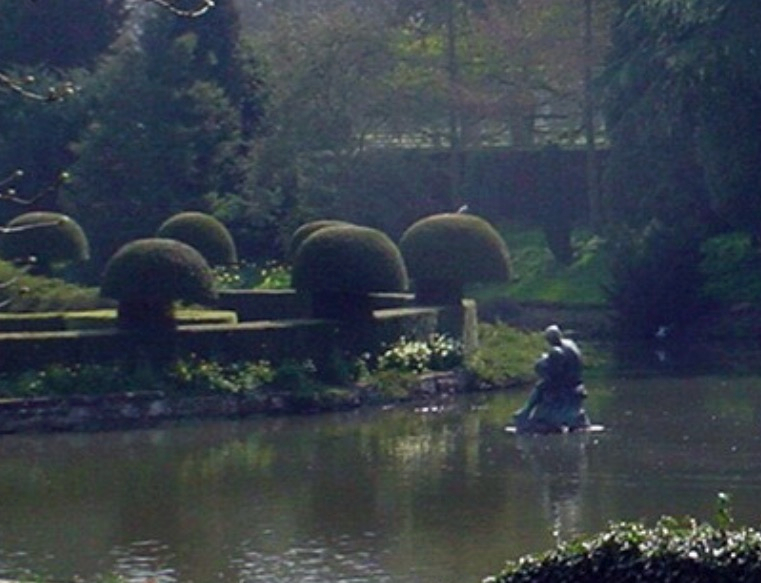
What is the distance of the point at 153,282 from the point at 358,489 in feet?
26.0

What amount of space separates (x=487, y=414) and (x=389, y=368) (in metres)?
2.77

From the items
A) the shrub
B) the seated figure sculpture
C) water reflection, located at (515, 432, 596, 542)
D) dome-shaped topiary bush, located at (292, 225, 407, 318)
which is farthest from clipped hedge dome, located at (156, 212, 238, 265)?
water reflection, located at (515, 432, 596, 542)

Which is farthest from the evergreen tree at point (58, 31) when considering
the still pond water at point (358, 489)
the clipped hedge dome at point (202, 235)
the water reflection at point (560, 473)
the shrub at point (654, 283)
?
the water reflection at point (560, 473)

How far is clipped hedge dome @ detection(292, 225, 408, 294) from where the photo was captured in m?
28.7

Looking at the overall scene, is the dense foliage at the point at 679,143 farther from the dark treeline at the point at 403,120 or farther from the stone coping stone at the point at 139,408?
the stone coping stone at the point at 139,408

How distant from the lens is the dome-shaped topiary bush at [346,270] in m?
28.7

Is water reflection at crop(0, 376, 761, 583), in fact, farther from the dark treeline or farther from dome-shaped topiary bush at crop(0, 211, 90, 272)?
the dark treeline

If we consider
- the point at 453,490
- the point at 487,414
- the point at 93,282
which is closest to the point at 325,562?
the point at 453,490

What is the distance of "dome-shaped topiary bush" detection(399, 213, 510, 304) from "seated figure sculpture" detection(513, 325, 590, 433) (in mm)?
6394

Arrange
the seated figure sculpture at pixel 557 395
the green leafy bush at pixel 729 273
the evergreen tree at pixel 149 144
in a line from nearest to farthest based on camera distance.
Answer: the seated figure sculpture at pixel 557 395 < the green leafy bush at pixel 729 273 < the evergreen tree at pixel 149 144

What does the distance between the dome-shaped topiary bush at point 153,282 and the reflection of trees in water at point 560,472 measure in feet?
18.3

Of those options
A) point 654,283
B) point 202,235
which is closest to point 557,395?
point 202,235

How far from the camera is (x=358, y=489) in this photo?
20016 mm

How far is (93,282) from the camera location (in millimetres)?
40500
